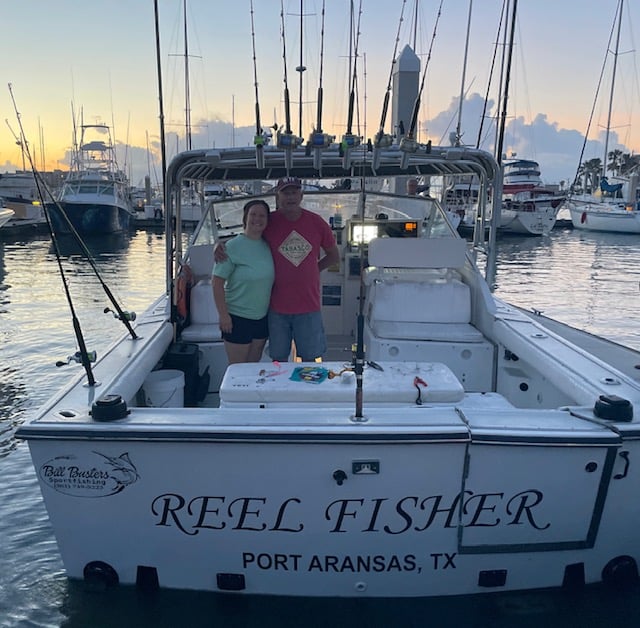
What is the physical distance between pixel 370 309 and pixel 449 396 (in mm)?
2016

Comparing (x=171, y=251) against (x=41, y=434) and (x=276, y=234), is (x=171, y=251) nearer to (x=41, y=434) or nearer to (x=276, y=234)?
(x=276, y=234)

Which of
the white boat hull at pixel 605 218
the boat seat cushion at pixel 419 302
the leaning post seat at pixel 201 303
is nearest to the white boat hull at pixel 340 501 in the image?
the leaning post seat at pixel 201 303

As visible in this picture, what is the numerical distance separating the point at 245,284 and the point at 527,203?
3849 centimetres

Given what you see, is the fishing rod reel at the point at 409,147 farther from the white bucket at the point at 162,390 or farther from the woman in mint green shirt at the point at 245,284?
the white bucket at the point at 162,390

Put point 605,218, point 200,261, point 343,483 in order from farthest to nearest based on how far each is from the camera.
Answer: point 605,218 → point 200,261 → point 343,483

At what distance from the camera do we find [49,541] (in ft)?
11.9

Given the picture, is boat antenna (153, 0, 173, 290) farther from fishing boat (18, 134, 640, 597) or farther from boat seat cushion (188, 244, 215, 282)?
fishing boat (18, 134, 640, 597)

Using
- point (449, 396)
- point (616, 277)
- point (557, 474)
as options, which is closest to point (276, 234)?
point (449, 396)

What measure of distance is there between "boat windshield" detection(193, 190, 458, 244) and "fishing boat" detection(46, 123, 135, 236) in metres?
25.2


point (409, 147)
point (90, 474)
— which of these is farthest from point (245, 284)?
point (90, 474)

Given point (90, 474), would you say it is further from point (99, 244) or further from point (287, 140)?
point (99, 244)

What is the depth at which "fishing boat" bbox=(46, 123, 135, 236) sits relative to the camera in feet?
104

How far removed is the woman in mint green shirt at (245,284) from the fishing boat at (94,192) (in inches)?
1079

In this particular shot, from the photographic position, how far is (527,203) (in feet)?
126
